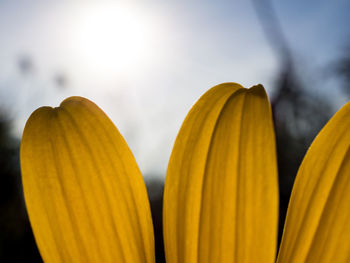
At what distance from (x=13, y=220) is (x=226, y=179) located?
39 cm

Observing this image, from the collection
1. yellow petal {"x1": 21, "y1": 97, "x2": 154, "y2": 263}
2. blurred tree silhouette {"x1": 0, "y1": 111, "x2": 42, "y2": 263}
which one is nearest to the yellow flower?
yellow petal {"x1": 21, "y1": 97, "x2": 154, "y2": 263}

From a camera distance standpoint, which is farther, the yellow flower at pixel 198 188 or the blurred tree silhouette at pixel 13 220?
the blurred tree silhouette at pixel 13 220

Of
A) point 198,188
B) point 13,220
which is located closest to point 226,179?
point 198,188

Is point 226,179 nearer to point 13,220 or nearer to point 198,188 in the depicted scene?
point 198,188

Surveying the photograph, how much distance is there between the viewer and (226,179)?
0.30m

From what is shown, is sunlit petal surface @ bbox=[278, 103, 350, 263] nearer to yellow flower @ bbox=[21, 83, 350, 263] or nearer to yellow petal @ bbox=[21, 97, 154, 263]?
yellow flower @ bbox=[21, 83, 350, 263]

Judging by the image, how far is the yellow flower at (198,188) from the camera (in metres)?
0.27

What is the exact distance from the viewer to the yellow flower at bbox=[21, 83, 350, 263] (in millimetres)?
274

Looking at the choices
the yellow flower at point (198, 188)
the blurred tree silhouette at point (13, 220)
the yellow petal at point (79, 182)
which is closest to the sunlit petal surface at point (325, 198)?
the yellow flower at point (198, 188)

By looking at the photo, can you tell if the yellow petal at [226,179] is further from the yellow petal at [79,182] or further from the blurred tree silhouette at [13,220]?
the blurred tree silhouette at [13,220]

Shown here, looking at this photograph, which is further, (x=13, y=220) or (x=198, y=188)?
(x=13, y=220)

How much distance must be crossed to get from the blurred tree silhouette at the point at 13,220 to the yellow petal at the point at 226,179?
285 mm

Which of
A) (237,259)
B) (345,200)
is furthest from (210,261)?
(345,200)

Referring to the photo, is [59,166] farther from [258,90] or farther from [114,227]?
[258,90]
